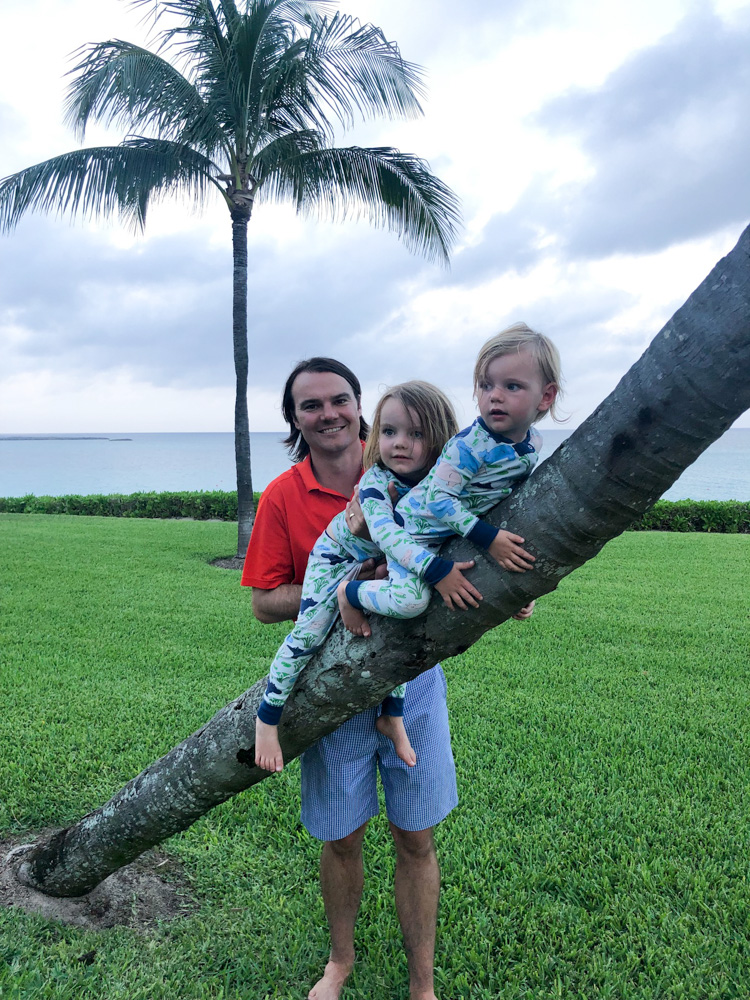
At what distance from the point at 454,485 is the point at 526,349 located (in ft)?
1.52

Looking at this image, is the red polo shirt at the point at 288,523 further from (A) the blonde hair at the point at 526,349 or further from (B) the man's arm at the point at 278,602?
(A) the blonde hair at the point at 526,349

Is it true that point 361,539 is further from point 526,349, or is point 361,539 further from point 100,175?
point 100,175

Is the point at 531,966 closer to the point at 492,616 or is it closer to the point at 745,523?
the point at 492,616

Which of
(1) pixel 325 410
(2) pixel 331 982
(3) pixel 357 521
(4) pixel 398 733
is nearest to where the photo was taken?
(3) pixel 357 521

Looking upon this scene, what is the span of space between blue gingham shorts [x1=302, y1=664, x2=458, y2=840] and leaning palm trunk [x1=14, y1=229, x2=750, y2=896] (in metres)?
0.26

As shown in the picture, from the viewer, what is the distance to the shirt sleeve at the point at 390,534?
186 centimetres

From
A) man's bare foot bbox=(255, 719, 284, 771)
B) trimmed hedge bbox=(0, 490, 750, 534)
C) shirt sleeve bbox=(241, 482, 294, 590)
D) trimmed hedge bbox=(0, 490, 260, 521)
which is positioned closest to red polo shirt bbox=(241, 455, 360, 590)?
shirt sleeve bbox=(241, 482, 294, 590)

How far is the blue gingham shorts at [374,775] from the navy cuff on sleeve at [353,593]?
0.69 m

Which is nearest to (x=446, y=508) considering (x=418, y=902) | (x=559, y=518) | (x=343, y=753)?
(x=559, y=518)

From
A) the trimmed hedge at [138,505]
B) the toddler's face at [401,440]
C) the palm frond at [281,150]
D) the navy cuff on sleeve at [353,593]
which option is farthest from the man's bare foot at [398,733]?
the trimmed hedge at [138,505]

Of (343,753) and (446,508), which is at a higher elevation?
(446,508)

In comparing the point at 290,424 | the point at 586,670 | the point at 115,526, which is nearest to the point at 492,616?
the point at 290,424

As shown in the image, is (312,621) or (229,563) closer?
(312,621)

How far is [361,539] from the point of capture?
7.41 ft
